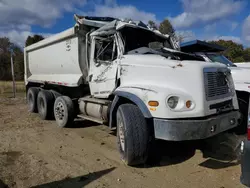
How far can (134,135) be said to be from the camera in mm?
4168

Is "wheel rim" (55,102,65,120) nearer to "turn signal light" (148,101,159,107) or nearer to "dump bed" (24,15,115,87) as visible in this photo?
"dump bed" (24,15,115,87)

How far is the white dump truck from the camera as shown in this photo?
3967 mm

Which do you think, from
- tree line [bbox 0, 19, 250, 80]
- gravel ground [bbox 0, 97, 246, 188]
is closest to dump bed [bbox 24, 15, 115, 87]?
gravel ground [bbox 0, 97, 246, 188]

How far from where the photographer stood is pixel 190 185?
3.73 meters

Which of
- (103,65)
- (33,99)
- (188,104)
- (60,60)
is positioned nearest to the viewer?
(188,104)

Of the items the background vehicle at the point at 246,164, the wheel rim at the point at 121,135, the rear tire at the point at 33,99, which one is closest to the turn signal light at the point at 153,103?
the wheel rim at the point at 121,135

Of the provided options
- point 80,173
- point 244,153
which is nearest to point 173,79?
point 244,153

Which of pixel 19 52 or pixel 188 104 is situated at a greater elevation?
pixel 19 52

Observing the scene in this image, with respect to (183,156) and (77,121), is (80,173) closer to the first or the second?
(183,156)

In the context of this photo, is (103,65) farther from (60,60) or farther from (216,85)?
(216,85)

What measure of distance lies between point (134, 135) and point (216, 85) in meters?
1.66

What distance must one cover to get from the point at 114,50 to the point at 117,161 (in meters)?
2.49

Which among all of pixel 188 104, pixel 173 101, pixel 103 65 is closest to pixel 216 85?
pixel 188 104

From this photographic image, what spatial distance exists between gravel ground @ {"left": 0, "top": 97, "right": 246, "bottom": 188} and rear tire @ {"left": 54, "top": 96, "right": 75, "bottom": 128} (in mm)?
614
